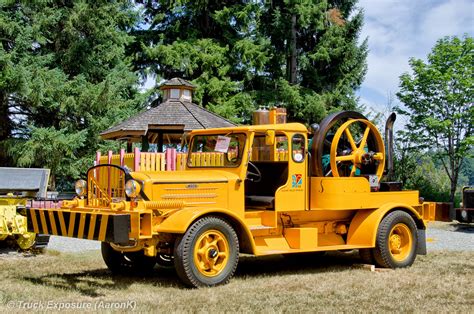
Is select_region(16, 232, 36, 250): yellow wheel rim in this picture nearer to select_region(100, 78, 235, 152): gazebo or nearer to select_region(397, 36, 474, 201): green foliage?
select_region(100, 78, 235, 152): gazebo

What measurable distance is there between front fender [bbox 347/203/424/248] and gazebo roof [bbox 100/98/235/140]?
816cm

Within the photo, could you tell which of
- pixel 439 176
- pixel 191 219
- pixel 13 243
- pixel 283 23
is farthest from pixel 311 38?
pixel 191 219

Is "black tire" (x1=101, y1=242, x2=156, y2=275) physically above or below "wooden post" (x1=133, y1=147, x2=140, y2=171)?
below

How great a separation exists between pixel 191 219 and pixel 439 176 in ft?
87.0

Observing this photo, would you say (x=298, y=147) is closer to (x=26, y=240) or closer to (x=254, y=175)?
(x=254, y=175)

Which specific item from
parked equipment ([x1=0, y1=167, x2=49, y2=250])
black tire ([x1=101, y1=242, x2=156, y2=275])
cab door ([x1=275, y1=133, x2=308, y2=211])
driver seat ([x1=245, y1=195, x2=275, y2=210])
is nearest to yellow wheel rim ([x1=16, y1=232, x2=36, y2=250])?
parked equipment ([x1=0, y1=167, x2=49, y2=250])

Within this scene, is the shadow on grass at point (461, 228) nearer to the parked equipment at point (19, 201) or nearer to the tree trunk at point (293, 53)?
the parked equipment at point (19, 201)

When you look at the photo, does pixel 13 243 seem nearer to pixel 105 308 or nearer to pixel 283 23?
pixel 105 308

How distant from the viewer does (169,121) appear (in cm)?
1691

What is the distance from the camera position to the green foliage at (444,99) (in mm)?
22234

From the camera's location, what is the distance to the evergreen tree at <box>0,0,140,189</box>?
19.4 meters

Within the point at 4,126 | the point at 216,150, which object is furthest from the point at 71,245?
the point at 4,126

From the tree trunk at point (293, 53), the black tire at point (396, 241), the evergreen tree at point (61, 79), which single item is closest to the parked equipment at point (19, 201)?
the black tire at point (396, 241)

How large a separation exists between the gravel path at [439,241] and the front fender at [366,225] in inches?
57.9
